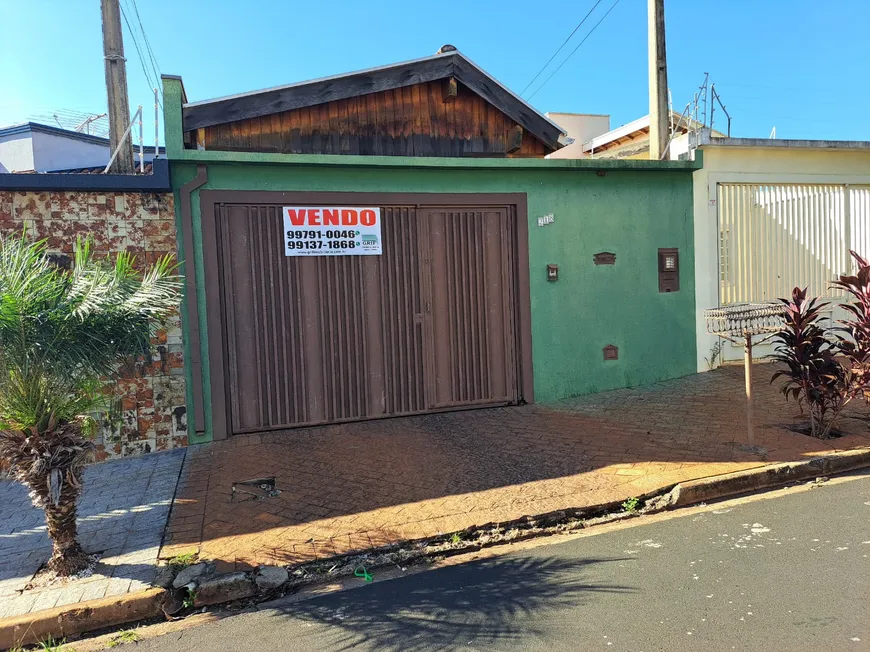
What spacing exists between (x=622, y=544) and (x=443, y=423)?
3.37 meters

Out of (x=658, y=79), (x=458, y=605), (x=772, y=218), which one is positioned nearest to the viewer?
(x=458, y=605)

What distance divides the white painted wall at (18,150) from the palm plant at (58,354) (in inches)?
552

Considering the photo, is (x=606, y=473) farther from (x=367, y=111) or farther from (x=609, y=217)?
(x=367, y=111)

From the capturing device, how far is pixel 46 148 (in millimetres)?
15180

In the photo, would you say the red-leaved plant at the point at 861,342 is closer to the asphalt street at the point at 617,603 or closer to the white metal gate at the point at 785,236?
the asphalt street at the point at 617,603

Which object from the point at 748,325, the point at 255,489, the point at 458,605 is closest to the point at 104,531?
the point at 255,489

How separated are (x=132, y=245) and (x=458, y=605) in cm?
522

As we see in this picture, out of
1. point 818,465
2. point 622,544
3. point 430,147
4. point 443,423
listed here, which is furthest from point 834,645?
point 430,147

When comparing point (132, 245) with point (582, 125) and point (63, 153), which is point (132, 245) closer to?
point (63, 153)

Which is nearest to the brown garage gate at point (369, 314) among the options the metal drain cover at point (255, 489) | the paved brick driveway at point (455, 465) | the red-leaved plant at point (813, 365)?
the paved brick driveway at point (455, 465)

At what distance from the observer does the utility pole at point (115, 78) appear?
6.82 metres

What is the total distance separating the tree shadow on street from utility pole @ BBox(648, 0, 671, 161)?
7.29 m

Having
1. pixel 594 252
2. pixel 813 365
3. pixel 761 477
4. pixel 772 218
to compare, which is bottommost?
pixel 761 477

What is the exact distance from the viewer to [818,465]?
548cm
